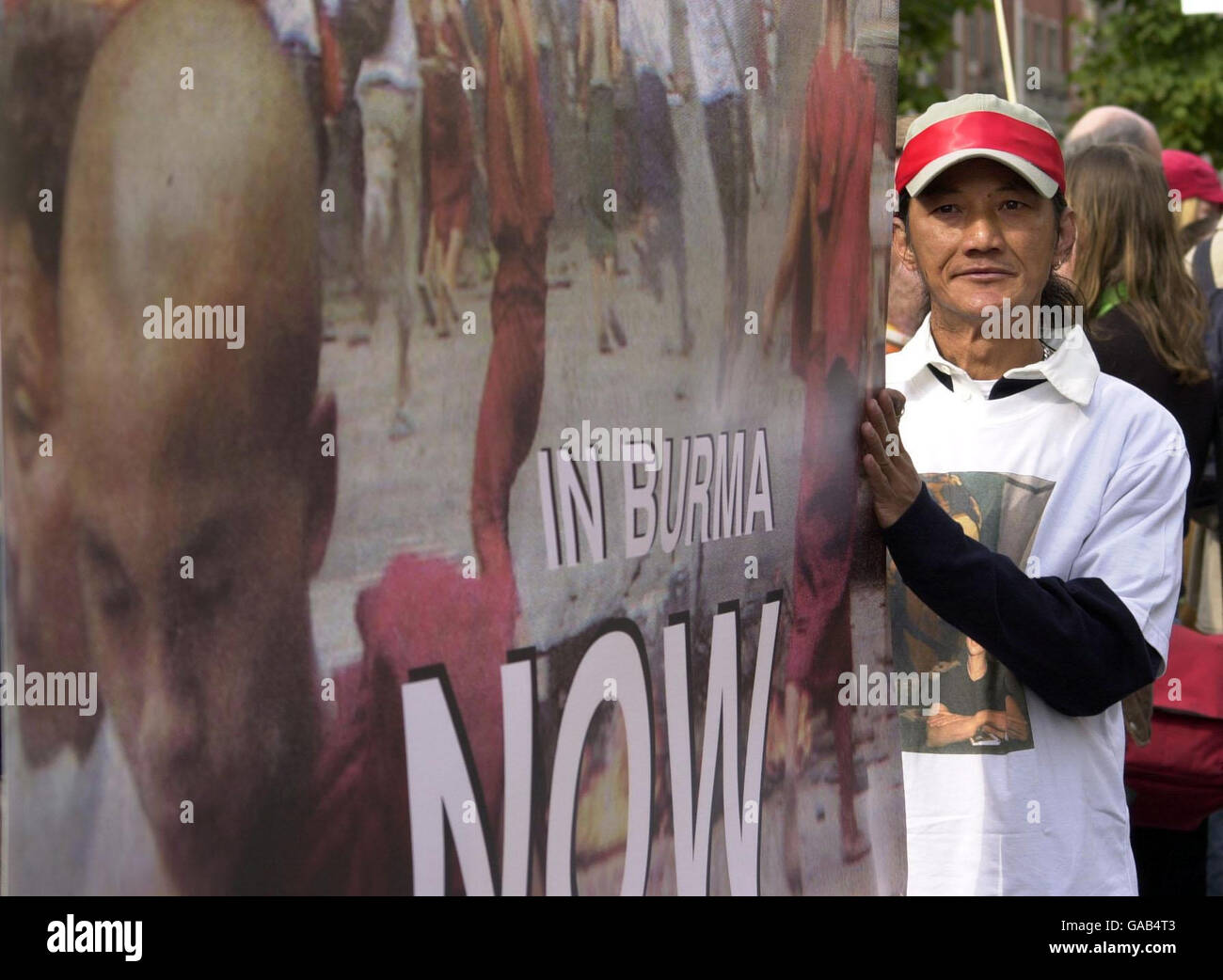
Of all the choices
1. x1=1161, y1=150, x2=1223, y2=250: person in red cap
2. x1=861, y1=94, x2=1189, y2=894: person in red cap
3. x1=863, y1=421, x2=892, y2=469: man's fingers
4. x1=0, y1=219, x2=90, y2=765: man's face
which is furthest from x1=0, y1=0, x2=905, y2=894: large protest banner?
x1=1161, y1=150, x2=1223, y2=250: person in red cap

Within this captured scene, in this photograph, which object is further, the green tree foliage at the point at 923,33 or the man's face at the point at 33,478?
the green tree foliage at the point at 923,33

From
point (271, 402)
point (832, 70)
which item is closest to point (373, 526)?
point (271, 402)

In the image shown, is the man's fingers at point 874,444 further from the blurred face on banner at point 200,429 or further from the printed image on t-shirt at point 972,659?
the blurred face on banner at point 200,429

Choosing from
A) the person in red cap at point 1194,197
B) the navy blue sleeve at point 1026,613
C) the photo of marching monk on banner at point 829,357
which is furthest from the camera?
the person in red cap at point 1194,197

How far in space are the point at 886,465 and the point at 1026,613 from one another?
28cm

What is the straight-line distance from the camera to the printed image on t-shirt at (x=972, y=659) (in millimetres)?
2846

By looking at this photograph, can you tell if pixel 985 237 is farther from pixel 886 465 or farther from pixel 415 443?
pixel 415 443

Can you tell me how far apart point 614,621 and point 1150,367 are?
2608mm

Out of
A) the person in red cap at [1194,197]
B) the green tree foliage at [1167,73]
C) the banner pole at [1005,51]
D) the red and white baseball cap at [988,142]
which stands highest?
the green tree foliage at [1167,73]

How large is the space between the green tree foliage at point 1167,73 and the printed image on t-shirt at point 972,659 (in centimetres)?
2114

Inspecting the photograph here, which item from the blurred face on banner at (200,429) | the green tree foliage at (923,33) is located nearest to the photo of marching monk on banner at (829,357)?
the blurred face on banner at (200,429)

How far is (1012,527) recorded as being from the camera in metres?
2.89

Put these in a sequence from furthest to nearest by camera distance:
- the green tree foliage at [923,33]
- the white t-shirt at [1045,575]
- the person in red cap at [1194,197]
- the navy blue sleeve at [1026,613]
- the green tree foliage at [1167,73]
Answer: the green tree foliage at [1167,73]
the green tree foliage at [923,33]
the person in red cap at [1194,197]
the white t-shirt at [1045,575]
the navy blue sleeve at [1026,613]

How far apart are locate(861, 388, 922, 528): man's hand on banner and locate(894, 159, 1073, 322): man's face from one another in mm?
313
